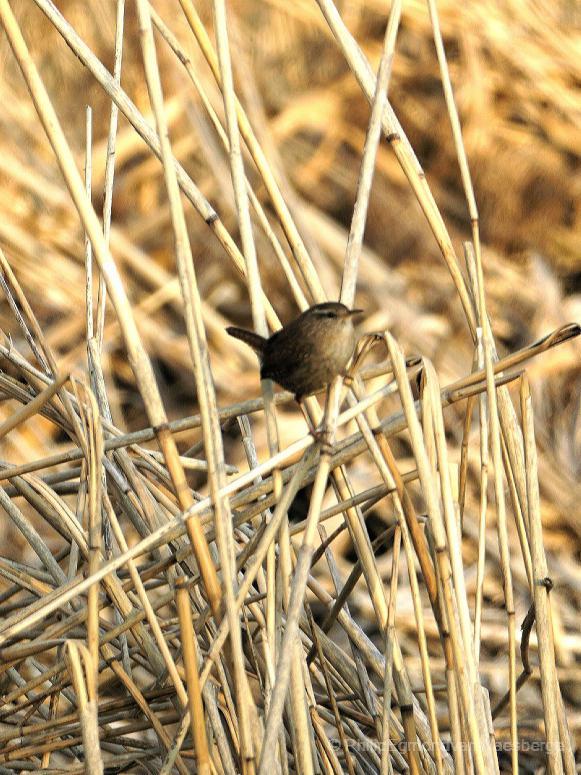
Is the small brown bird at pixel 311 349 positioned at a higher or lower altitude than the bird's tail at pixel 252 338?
lower

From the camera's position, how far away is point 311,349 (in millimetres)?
1501

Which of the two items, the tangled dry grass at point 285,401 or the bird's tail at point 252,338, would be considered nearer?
the tangled dry grass at point 285,401

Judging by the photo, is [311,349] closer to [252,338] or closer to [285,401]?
[252,338]

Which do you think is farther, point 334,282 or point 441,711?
point 334,282

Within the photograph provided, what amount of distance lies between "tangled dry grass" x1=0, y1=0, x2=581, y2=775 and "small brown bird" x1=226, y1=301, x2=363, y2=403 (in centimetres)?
5

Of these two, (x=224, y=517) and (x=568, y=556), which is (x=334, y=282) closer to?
(x=568, y=556)

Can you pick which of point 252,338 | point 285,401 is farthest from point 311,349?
point 285,401

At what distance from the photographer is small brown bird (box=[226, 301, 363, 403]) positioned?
1503 mm

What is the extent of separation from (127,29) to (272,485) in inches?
109

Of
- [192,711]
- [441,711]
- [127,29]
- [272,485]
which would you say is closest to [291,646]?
[192,711]

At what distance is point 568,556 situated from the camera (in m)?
3.33

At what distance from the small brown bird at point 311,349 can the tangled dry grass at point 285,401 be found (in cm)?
5

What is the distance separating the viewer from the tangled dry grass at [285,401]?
1359 mm

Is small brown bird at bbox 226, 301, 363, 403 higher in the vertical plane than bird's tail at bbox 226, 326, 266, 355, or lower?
lower
